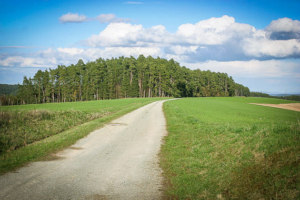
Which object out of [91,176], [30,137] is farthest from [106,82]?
[91,176]

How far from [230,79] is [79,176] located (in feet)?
544

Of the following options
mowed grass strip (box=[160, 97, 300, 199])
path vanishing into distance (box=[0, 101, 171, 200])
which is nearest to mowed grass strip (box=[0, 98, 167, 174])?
path vanishing into distance (box=[0, 101, 171, 200])

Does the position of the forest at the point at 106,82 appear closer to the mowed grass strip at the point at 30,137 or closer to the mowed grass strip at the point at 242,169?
the mowed grass strip at the point at 30,137

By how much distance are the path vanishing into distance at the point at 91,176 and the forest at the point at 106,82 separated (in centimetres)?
8705

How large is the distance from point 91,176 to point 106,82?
93263mm

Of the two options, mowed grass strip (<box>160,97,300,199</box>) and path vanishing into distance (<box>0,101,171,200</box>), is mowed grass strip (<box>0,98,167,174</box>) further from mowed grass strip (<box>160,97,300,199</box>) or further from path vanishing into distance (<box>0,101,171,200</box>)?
mowed grass strip (<box>160,97,300,199</box>)

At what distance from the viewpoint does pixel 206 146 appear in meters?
9.41

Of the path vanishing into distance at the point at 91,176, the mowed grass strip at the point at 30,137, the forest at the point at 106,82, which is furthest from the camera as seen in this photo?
the forest at the point at 106,82

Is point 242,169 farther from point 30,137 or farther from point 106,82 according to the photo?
point 106,82

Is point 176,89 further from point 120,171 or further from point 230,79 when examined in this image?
point 120,171

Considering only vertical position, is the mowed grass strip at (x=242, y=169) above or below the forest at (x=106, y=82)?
below

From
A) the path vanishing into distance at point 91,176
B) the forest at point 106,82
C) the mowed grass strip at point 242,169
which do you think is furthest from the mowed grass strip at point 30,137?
the forest at point 106,82

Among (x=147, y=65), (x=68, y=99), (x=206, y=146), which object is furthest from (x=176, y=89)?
(x=206, y=146)

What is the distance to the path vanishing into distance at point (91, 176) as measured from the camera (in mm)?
5113
